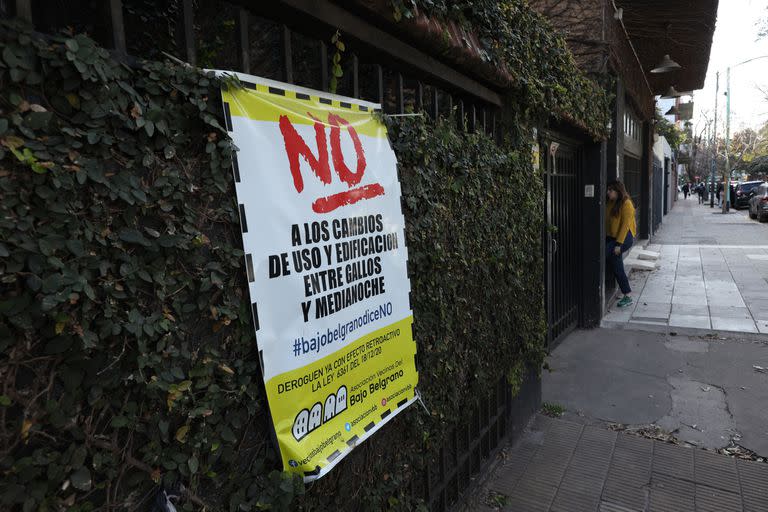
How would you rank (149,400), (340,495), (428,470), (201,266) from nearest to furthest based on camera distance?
(149,400) → (201,266) → (340,495) → (428,470)

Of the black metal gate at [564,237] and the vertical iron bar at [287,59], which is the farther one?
the black metal gate at [564,237]

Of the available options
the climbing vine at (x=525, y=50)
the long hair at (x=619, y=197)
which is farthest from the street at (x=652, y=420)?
the climbing vine at (x=525, y=50)

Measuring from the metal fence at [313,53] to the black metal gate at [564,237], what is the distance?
2.52m

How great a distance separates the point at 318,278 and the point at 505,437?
9.76 feet

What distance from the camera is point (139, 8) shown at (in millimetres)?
3070

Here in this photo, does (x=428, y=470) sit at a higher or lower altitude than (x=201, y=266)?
lower

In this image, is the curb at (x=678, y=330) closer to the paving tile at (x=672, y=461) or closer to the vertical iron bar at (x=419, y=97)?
the paving tile at (x=672, y=461)

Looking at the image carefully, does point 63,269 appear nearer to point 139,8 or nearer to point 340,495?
point 340,495

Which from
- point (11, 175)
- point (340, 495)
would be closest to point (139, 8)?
point (11, 175)

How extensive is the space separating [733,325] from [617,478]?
15.2 feet

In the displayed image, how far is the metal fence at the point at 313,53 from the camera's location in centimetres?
169

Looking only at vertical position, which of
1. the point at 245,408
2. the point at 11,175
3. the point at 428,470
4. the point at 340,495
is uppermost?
the point at 11,175

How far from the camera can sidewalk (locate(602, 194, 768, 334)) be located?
7.48 meters

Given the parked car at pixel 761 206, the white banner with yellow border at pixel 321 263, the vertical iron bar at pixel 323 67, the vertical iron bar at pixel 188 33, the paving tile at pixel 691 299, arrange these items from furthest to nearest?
the parked car at pixel 761 206, the paving tile at pixel 691 299, the vertical iron bar at pixel 323 67, the white banner with yellow border at pixel 321 263, the vertical iron bar at pixel 188 33
